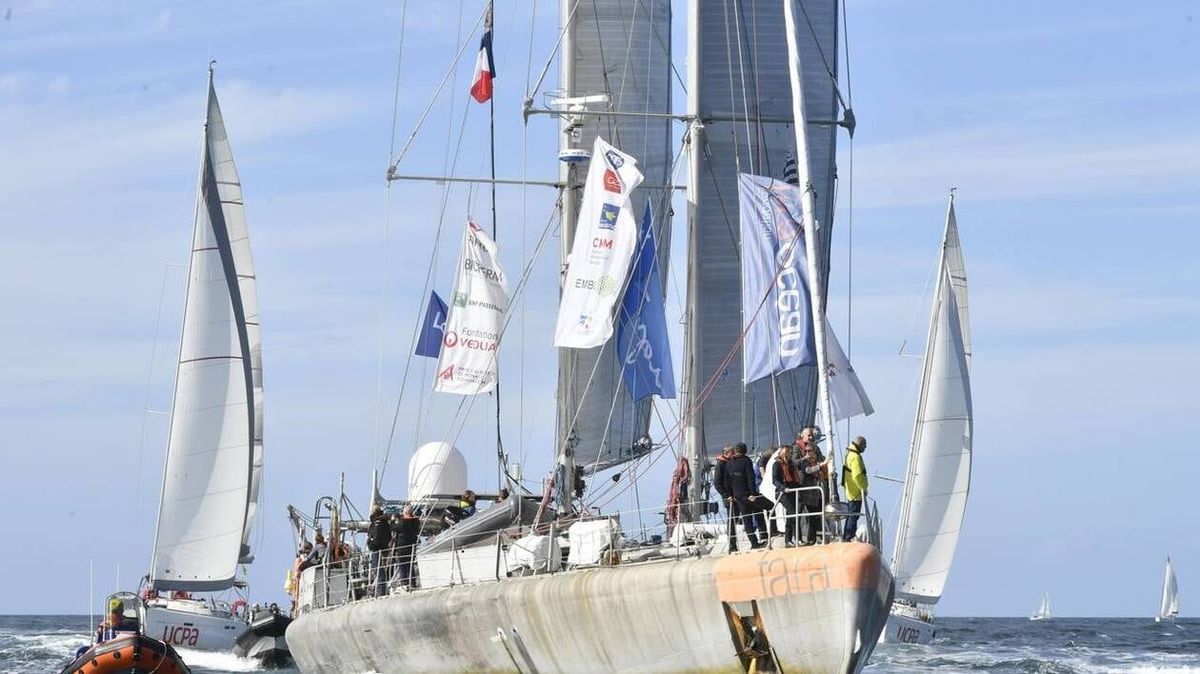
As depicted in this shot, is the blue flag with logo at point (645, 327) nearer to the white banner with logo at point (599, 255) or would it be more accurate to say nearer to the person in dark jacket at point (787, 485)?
the white banner with logo at point (599, 255)

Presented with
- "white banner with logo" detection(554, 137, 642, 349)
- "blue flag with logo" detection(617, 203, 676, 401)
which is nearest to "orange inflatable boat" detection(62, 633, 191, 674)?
"white banner with logo" detection(554, 137, 642, 349)

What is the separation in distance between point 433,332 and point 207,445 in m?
8.25

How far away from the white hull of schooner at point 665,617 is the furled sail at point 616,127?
9115 mm

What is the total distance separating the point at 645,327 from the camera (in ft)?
117

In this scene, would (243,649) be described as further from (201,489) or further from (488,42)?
(488,42)

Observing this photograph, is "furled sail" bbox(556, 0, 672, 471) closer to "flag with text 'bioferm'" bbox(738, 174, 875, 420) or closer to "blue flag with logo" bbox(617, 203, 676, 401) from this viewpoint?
"blue flag with logo" bbox(617, 203, 676, 401)

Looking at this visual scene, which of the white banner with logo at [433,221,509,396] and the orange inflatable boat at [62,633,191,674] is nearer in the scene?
the orange inflatable boat at [62,633,191,674]

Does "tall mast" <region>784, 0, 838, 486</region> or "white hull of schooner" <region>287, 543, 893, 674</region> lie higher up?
"tall mast" <region>784, 0, 838, 486</region>

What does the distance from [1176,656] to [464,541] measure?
3397 cm

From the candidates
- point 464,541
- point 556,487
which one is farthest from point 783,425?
point 464,541

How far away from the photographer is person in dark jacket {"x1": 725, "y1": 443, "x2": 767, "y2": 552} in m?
29.1

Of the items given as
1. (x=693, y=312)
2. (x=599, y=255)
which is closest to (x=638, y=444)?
(x=693, y=312)

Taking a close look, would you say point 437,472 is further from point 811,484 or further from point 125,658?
point 811,484

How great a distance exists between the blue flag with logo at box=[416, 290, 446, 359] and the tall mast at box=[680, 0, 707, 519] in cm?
834
